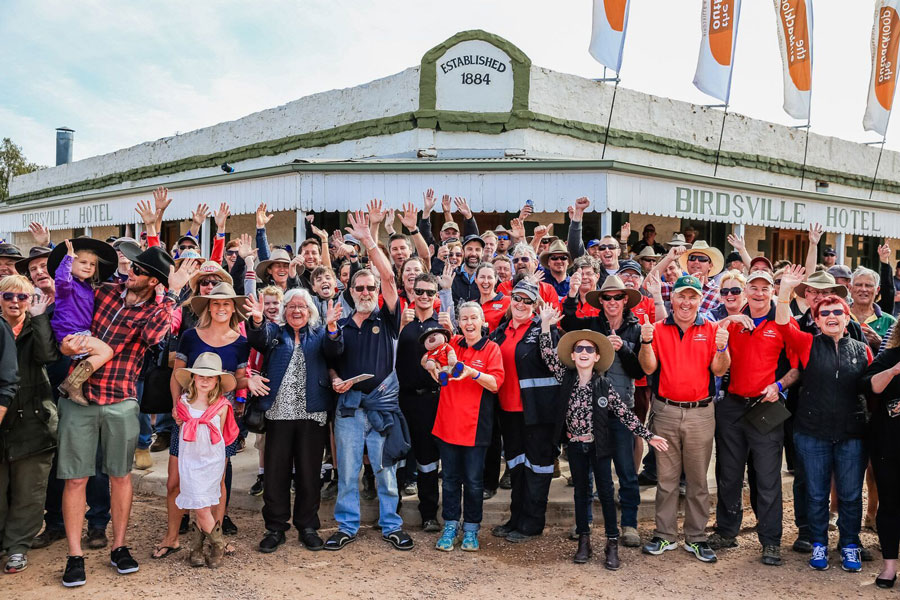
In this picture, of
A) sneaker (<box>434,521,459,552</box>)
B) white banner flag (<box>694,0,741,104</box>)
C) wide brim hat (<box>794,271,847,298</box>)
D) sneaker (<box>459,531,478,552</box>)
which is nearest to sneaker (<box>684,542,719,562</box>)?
sneaker (<box>459,531,478,552</box>)

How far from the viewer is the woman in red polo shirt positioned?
5.06m

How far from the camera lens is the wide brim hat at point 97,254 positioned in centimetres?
493

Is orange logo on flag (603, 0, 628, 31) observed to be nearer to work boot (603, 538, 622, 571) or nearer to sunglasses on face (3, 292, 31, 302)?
work boot (603, 538, 622, 571)

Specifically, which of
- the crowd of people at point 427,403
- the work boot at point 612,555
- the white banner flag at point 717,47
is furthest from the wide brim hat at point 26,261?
the white banner flag at point 717,47

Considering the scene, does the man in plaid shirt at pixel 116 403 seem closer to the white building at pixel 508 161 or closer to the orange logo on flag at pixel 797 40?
the white building at pixel 508 161

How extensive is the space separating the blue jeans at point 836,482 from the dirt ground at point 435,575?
0.27 m

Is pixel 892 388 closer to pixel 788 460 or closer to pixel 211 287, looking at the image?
pixel 788 460

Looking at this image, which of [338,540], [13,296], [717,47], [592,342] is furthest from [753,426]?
[717,47]

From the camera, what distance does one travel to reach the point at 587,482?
4.95m

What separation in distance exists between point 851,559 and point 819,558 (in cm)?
21

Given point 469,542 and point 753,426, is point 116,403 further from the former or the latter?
point 753,426

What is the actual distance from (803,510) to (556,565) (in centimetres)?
205

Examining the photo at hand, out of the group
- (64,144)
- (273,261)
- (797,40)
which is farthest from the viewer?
(64,144)

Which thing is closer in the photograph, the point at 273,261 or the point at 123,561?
the point at 123,561
